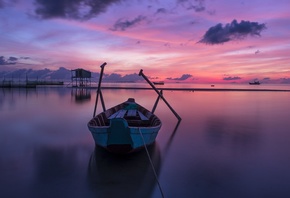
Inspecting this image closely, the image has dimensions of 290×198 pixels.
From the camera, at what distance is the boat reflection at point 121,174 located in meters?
6.47

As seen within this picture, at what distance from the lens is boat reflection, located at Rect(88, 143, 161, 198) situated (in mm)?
6473

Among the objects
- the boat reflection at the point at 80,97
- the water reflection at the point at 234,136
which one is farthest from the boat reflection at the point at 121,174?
the boat reflection at the point at 80,97

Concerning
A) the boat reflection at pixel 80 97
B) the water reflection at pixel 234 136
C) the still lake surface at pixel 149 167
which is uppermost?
the still lake surface at pixel 149 167

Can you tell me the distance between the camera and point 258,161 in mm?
9219

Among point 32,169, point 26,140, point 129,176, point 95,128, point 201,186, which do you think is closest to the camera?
point 201,186

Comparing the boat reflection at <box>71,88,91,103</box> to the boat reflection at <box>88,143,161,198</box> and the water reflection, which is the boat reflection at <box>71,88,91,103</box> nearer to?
the water reflection

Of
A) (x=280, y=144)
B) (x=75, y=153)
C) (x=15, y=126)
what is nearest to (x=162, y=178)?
(x=75, y=153)

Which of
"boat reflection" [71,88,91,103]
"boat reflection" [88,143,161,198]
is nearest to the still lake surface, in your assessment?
"boat reflection" [88,143,161,198]

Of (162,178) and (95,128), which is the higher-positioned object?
(95,128)

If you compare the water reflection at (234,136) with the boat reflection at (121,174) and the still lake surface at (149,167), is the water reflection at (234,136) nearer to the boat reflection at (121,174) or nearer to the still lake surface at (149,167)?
the still lake surface at (149,167)

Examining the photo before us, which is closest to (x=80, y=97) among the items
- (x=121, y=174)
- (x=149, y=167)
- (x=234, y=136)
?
(x=234, y=136)

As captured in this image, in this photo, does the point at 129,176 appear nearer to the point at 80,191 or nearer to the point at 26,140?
the point at 80,191

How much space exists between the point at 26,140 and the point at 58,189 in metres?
6.53

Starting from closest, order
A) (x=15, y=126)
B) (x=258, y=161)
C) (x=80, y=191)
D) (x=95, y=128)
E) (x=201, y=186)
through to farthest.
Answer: (x=80, y=191) → (x=201, y=186) → (x=95, y=128) → (x=258, y=161) → (x=15, y=126)
